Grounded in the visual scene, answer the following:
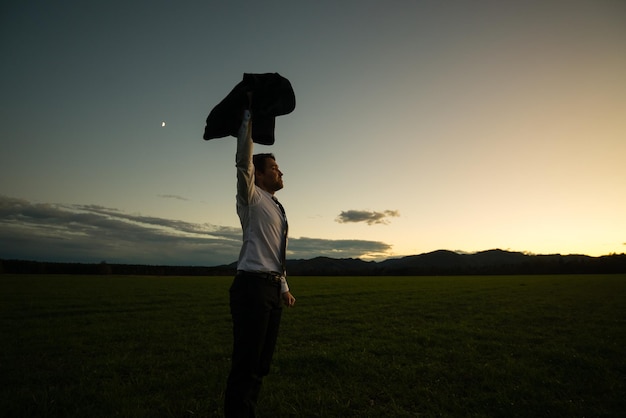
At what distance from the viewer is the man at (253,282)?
319 centimetres

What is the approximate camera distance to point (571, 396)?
6035 millimetres

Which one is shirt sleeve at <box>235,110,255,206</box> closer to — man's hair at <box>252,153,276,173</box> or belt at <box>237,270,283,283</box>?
man's hair at <box>252,153,276,173</box>

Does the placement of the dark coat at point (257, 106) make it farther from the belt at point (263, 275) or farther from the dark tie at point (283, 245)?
the belt at point (263, 275)

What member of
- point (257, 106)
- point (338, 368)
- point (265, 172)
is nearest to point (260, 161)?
point (265, 172)

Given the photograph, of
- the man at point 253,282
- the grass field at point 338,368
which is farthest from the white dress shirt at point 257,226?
the grass field at point 338,368

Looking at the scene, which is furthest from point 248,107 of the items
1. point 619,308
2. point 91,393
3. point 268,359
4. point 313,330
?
point 619,308

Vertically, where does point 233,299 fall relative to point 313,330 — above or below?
above

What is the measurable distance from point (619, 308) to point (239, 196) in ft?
74.7

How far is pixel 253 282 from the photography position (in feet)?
10.9

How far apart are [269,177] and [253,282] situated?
3.66 feet

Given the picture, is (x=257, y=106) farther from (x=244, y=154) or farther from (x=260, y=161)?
(x=260, y=161)

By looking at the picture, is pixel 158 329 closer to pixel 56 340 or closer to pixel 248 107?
pixel 56 340

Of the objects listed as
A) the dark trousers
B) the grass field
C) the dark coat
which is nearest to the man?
the dark trousers

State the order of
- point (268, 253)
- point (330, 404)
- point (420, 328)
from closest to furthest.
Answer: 1. point (268, 253)
2. point (330, 404)
3. point (420, 328)
